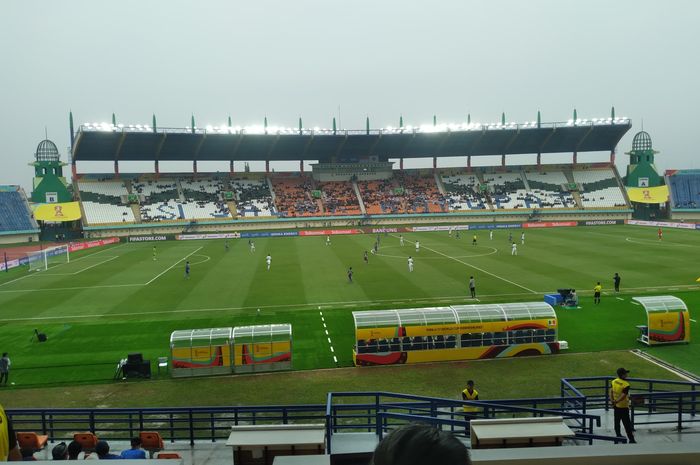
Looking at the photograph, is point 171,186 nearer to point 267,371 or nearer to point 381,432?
point 267,371

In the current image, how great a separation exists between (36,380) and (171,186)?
248 feet

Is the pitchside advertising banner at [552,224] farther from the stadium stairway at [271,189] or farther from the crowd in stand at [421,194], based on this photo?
the stadium stairway at [271,189]

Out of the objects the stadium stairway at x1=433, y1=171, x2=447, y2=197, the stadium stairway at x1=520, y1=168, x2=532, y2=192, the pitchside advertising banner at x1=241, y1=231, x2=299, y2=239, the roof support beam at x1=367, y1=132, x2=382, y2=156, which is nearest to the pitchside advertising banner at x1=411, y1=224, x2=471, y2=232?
the stadium stairway at x1=433, y1=171, x2=447, y2=197

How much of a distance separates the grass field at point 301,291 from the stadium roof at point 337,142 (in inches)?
1161

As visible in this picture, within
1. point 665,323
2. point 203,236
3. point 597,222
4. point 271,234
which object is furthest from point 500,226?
point 665,323

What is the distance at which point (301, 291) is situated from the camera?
111 feet

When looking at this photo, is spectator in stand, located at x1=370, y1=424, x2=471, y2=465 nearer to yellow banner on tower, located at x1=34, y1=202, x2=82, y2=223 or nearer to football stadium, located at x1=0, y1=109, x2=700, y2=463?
football stadium, located at x1=0, y1=109, x2=700, y2=463

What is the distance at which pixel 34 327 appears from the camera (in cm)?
2694

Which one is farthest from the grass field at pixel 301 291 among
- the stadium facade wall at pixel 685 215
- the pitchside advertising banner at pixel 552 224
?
the stadium facade wall at pixel 685 215

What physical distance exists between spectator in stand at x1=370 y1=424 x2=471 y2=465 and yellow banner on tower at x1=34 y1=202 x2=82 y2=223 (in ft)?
285

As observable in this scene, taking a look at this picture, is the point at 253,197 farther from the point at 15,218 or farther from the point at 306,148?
the point at 15,218

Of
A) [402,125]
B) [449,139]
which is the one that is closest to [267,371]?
[449,139]

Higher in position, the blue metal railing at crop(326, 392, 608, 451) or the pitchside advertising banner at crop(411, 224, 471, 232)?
the pitchside advertising banner at crop(411, 224, 471, 232)

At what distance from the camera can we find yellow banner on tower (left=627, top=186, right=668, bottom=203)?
293ft
